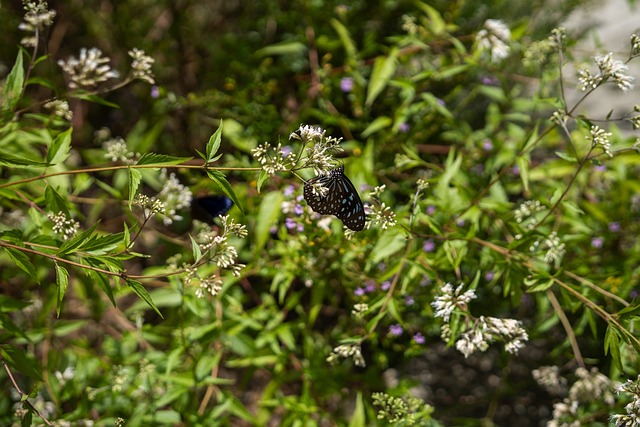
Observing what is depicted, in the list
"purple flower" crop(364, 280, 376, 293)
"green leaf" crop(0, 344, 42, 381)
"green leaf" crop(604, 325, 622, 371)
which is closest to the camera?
"green leaf" crop(604, 325, 622, 371)

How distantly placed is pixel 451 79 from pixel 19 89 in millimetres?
2349

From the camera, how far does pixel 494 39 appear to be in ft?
9.09

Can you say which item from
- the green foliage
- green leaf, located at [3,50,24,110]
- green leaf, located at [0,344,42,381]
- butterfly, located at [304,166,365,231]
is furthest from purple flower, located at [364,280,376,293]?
green leaf, located at [3,50,24,110]

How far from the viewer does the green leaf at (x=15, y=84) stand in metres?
2.08

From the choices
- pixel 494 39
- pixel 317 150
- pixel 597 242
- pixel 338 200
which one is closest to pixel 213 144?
pixel 317 150

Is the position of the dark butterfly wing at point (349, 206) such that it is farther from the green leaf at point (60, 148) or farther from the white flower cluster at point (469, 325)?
the green leaf at point (60, 148)

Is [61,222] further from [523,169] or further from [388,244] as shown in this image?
[523,169]

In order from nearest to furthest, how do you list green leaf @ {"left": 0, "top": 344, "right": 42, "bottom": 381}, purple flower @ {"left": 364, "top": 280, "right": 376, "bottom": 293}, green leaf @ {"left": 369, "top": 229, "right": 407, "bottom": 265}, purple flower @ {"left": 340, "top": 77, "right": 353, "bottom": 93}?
green leaf @ {"left": 0, "top": 344, "right": 42, "bottom": 381} < green leaf @ {"left": 369, "top": 229, "right": 407, "bottom": 265} < purple flower @ {"left": 364, "top": 280, "right": 376, "bottom": 293} < purple flower @ {"left": 340, "top": 77, "right": 353, "bottom": 93}

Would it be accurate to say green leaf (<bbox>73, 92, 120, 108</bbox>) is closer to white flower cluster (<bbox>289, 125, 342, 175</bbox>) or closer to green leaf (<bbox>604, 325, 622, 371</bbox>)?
white flower cluster (<bbox>289, 125, 342, 175</bbox>)

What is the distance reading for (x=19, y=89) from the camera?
2076mm

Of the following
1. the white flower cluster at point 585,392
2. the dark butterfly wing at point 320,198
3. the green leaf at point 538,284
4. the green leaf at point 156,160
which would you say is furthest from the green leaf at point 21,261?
the white flower cluster at point 585,392

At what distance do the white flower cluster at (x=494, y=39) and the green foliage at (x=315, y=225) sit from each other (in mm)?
13

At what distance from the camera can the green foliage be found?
2025 mm

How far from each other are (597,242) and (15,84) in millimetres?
2829
